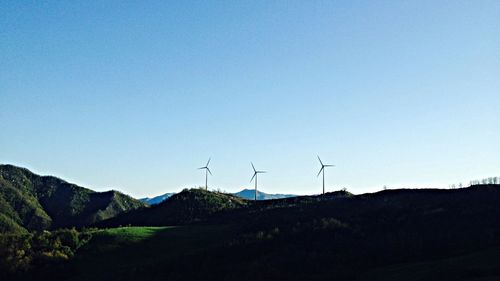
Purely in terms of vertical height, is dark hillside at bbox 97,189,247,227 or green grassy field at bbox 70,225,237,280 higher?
dark hillside at bbox 97,189,247,227

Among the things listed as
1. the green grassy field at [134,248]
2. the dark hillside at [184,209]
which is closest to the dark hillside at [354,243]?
the green grassy field at [134,248]

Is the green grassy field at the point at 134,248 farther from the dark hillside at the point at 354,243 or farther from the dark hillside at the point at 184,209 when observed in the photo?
the dark hillside at the point at 184,209

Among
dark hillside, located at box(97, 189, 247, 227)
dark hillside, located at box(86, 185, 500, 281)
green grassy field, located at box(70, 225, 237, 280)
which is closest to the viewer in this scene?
dark hillside, located at box(86, 185, 500, 281)

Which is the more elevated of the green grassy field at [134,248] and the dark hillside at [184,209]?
the dark hillside at [184,209]

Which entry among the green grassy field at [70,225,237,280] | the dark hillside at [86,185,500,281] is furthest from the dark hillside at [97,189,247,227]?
the dark hillside at [86,185,500,281]

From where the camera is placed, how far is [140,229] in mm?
87125

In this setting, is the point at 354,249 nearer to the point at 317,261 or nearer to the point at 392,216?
the point at 317,261

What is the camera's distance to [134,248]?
250ft

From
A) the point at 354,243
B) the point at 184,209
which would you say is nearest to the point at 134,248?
the point at 354,243

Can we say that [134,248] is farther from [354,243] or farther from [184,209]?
[184,209]

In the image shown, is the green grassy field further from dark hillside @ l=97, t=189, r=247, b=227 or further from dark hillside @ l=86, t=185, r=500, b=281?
dark hillside @ l=97, t=189, r=247, b=227

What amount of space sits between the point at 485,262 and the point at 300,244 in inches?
999

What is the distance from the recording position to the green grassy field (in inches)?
2660

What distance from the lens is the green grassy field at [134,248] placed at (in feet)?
222
